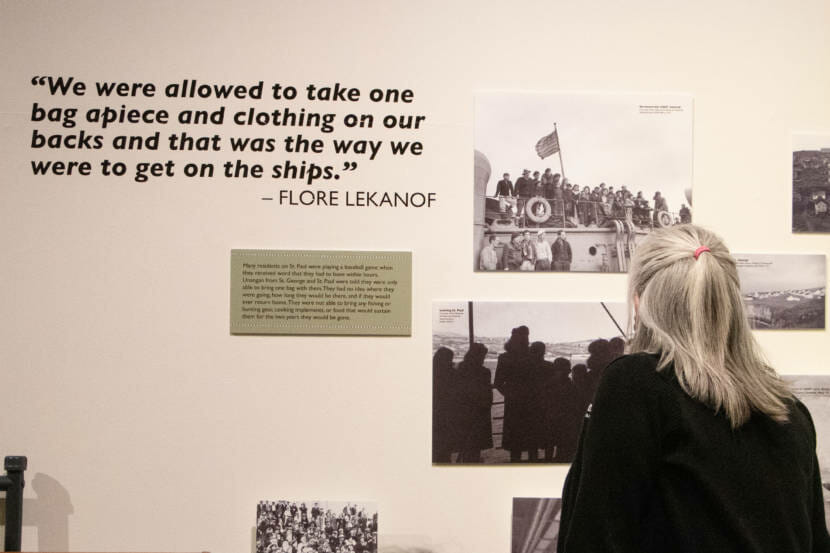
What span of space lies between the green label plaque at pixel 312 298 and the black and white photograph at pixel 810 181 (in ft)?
4.64

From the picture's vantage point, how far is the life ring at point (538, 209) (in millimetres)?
2559

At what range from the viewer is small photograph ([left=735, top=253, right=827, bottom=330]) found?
260 centimetres

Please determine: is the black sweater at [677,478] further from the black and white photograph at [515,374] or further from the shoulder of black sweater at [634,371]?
the black and white photograph at [515,374]

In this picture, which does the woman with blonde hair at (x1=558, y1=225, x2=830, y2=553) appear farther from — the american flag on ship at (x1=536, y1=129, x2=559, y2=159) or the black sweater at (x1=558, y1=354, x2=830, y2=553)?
the american flag on ship at (x1=536, y1=129, x2=559, y2=159)

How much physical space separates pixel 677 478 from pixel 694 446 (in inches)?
3.2

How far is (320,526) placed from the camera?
251 cm

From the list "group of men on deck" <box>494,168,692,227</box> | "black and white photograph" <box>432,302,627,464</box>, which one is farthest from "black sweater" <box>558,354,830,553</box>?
"group of men on deck" <box>494,168,692,227</box>

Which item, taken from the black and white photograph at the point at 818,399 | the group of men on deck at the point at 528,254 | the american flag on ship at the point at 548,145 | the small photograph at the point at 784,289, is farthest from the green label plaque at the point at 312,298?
the black and white photograph at the point at 818,399

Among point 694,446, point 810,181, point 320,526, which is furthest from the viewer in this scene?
point 810,181

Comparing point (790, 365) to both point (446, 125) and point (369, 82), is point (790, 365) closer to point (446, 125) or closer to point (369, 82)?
point (446, 125)

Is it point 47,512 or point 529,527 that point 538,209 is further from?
point 47,512

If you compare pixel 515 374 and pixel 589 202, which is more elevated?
pixel 589 202

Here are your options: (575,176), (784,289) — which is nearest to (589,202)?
(575,176)

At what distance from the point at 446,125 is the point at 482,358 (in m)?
0.80
